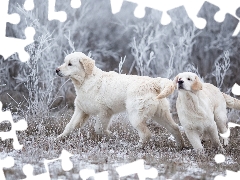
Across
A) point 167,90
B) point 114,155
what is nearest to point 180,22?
point 167,90

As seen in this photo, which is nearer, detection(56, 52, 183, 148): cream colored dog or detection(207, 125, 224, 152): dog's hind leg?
detection(207, 125, 224, 152): dog's hind leg

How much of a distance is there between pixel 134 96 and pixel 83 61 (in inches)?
43.7

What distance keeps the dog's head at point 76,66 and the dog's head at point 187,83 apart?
1657mm

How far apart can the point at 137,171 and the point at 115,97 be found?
2041 mm

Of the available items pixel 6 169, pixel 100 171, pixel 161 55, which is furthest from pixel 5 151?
pixel 161 55

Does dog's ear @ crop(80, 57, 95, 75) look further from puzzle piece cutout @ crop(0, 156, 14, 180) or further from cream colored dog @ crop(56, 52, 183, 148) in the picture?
puzzle piece cutout @ crop(0, 156, 14, 180)

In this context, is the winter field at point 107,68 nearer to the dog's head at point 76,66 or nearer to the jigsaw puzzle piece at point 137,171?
the jigsaw puzzle piece at point 137,171

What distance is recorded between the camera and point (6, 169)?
17.6 feet

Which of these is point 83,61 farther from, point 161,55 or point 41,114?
point 161,55

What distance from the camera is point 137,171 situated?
5191 millimetres

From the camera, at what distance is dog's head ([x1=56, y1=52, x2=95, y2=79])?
7.28 meters

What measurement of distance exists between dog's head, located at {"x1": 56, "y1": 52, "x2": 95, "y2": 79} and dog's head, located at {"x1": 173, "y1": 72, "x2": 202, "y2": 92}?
1.66 m

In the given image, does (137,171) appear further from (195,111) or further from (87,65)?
(87,65)

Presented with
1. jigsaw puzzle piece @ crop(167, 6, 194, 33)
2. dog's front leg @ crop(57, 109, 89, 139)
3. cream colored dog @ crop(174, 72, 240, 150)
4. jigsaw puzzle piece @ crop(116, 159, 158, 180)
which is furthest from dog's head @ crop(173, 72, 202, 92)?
jigsaw puzzle piece @ crop(167, 6, 194, 33)
